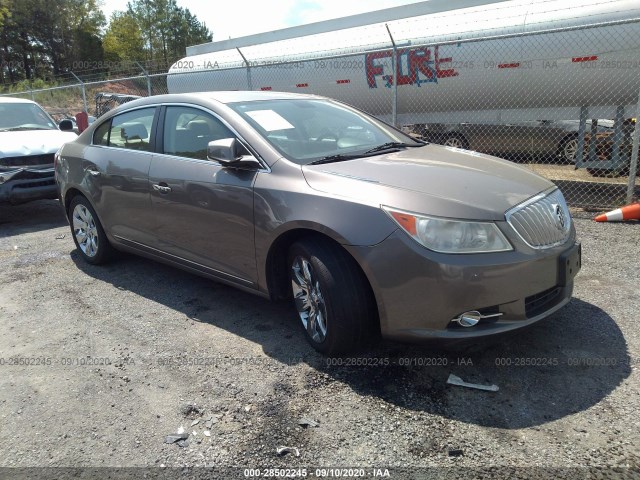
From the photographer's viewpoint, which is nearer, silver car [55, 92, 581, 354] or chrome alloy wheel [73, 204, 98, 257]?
silver car [55, 92, 581, 354]

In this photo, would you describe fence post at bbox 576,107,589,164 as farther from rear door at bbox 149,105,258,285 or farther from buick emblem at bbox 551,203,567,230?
rear door at bbox 149,105,258,285

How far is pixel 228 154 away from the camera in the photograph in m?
3.38

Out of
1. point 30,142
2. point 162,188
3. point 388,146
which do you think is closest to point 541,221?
Answer: point 388,146

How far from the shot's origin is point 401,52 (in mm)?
10188

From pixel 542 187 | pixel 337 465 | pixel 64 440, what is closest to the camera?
pixel 337 465

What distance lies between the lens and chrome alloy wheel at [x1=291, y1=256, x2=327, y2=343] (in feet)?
10.2

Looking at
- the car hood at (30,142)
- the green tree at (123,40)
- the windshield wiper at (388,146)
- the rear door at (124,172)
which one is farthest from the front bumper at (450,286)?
the green tree at (123,40)

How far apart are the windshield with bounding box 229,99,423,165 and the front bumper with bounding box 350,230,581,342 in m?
1.03

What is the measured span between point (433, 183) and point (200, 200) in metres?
1.71

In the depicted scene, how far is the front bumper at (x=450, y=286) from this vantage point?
2.62m

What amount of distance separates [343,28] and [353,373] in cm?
1052

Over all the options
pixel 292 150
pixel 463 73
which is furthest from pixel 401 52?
pixel 292 150

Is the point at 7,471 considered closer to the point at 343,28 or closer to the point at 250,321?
the point at 250,321

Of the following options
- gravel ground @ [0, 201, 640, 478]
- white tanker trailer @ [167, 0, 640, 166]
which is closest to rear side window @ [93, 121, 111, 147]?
gravel ground @ [0, 201, 640, 478]
